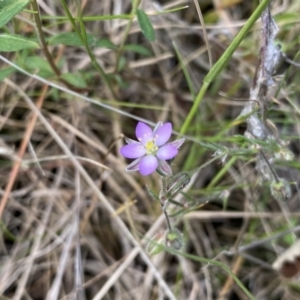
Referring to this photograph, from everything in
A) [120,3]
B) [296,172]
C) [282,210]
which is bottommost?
[282,210]

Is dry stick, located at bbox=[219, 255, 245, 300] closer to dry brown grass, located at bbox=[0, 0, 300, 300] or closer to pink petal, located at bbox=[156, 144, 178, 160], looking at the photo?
dry brown grass, located at bbox=[0, 0, 300, 300]

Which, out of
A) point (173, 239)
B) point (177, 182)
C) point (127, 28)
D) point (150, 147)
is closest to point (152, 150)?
point (150, 147)

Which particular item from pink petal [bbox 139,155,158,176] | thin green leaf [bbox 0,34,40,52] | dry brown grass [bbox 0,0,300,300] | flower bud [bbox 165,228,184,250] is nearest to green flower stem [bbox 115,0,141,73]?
dry brown grass [bbox 0,0,300,300]

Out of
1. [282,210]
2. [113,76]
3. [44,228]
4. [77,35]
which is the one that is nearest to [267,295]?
[282,210]

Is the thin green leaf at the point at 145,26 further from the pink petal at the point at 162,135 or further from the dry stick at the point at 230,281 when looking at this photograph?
the dry stick at the point at 230,281

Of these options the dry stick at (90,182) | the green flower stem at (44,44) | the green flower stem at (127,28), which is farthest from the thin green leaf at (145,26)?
the dry stick at (90,182)

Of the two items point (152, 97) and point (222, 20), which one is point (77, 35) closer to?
point (152, 97)
